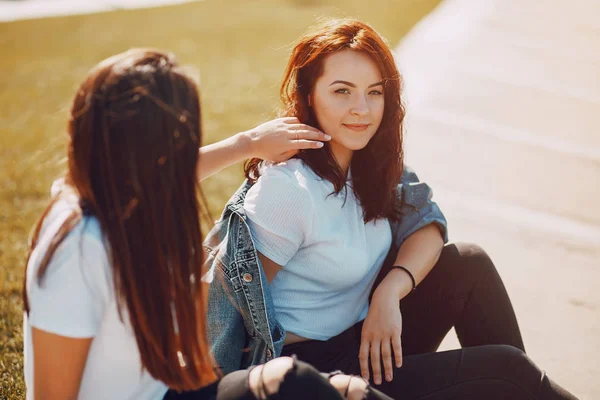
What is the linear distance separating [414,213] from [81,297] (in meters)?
1.50

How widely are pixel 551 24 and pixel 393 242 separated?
7615mm

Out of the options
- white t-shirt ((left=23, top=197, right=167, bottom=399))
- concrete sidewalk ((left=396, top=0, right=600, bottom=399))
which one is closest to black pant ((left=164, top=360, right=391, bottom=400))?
white t-shirt ((left=23, top=197, right=167, bottom=399))

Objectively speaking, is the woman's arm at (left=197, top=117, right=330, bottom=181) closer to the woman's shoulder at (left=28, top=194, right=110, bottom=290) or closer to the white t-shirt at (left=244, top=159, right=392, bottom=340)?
the white t-shirt at (left=244, top=159, right=392, bottom=340)

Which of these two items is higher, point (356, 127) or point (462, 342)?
point (356, 127)

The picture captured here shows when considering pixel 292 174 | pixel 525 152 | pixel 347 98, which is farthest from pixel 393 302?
pixel 525 152

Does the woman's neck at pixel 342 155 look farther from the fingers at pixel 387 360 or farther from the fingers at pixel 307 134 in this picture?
the fingers at pixel 387 360

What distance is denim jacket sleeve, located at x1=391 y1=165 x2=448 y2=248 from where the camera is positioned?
2566 millimetres

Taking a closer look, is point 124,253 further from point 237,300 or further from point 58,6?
point 58,6

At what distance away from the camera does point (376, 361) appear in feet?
6.84

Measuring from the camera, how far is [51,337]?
1.46m

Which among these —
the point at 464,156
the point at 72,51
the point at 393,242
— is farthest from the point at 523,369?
the point at 72,51

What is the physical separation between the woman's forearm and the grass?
1.27 m

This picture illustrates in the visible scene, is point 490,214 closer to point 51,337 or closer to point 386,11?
point 51,337

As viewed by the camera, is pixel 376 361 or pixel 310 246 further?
pixel 310 246
